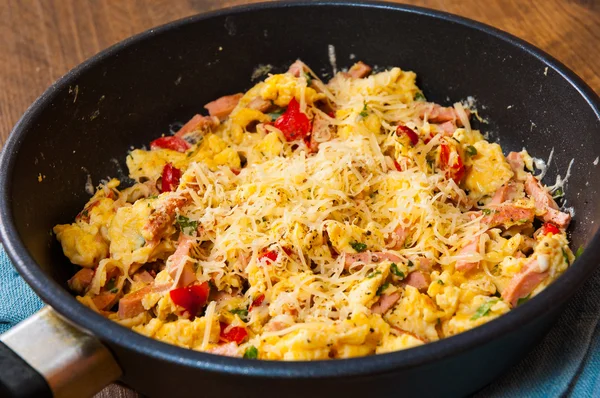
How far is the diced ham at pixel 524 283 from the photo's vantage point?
2082 millimetres

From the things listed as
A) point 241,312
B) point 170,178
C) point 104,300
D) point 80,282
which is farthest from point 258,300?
point 170,178

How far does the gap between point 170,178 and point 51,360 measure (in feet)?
3.58

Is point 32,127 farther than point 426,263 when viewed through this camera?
Yes

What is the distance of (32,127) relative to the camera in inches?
96.5

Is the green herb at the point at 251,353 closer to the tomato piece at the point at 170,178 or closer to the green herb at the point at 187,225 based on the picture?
the green herb at the point at 187,225

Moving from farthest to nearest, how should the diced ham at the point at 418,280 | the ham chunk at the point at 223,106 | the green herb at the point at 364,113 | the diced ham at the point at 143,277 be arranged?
1. the ham chunk at the point at 223,106
2. the green herb at the point at 364,113
3. the diced ham at the point at 143,277
4. the diced ham at the point at 418,280

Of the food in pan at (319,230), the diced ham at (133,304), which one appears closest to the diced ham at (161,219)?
the food in pan at (319,230)

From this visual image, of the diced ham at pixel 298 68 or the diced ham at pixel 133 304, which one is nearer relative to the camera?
the diced ham at pixel 133 304

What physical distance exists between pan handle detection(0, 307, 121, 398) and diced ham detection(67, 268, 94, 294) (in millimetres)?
501

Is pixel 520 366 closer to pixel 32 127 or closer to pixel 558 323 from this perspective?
pixel 558 323

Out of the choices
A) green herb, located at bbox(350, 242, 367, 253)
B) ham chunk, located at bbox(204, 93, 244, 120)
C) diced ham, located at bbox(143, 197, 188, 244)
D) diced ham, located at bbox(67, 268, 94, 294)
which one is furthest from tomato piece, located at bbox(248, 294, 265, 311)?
ham chunk, located at bbox(204, 93, 244, 120)

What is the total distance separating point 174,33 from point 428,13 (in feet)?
3.61

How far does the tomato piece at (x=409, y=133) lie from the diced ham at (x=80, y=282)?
4.20ft

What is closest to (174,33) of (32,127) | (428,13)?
(32,127)
